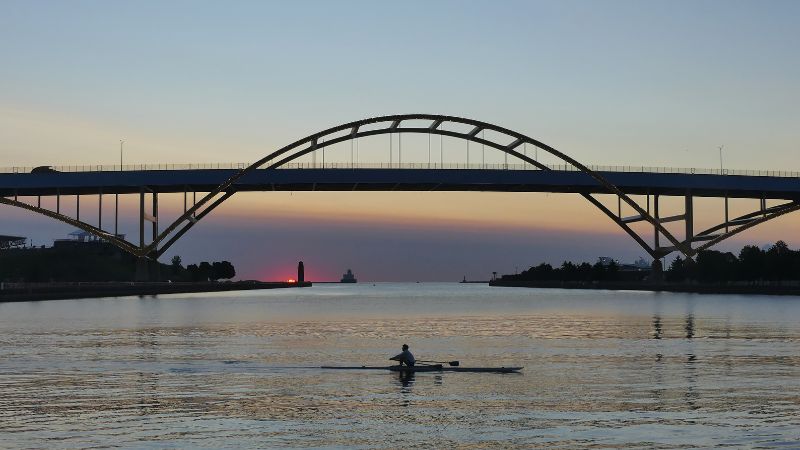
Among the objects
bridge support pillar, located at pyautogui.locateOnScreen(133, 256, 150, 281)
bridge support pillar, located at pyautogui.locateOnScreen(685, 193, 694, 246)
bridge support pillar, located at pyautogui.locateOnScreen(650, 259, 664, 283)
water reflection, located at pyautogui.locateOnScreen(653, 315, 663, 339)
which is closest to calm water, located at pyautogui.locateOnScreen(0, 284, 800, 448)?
water reflection, located at pyautogui.locateOnScreen(653, 315, 663, 339)

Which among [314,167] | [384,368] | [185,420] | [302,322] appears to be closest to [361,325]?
[302,322]

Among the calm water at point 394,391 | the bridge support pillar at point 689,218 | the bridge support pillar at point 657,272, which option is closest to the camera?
the calm water at point 394,391

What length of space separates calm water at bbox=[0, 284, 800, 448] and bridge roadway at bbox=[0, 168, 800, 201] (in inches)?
3315

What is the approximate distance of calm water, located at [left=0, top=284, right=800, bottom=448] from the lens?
1041 inches

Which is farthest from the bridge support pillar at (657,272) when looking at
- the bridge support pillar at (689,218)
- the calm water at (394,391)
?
the calm water at (394,391)

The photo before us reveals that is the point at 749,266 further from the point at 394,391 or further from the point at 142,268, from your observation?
the point at 394,391

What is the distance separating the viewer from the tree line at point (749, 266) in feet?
533

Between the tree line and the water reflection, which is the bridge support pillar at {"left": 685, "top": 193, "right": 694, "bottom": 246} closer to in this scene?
the tree line

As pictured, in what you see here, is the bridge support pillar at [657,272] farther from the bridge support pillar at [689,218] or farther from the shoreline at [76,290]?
the shoreline at [76,290]

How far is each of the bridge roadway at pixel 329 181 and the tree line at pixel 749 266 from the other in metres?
15.7

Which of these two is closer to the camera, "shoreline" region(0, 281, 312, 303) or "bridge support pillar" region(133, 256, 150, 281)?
"shoreline" region(0, 281, 312, 303)

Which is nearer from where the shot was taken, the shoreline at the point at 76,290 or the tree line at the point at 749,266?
the shoreline at the point at 76,290

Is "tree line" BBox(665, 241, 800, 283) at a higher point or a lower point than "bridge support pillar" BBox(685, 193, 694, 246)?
lower

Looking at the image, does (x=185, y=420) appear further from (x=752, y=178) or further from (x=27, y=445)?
(x=752, y=178)
